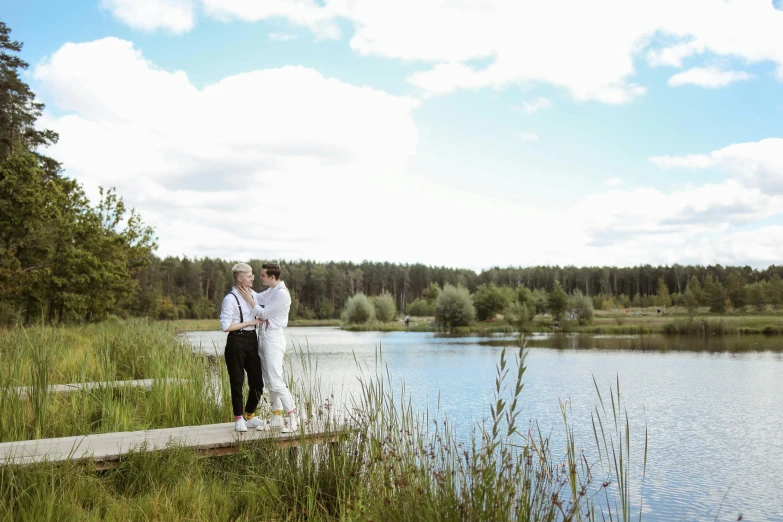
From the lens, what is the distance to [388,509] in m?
3.95

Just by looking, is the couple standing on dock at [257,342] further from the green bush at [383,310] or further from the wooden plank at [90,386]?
the green bush at [383,310]

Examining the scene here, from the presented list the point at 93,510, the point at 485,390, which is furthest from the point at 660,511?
the point at 485,390

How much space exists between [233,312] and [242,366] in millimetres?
607

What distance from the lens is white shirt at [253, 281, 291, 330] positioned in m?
6.32

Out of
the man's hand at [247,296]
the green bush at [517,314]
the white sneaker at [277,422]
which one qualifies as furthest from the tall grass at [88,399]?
the green bush at [517,314]

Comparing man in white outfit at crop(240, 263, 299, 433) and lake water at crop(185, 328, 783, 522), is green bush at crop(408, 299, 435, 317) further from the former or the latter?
man in white outfit at crop(240, 263, 299, 433)

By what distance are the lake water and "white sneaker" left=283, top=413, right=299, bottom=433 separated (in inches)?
39.8

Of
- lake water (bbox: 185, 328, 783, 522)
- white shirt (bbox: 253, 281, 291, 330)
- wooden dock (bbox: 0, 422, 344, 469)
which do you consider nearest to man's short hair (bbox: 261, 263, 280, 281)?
white shirt (bbox: 253, 281, 291, 330)

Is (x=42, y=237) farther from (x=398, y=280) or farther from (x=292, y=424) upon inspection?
(x=398, y=280)

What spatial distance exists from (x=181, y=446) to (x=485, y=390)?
1375 centimetres

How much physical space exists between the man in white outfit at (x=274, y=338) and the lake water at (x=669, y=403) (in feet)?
3.03

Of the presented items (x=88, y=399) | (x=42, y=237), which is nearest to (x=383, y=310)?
(x=42, y=237)

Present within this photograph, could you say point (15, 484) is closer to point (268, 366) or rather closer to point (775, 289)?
point (268, 366)

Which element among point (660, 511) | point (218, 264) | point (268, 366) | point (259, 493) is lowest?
point (660, 511)
